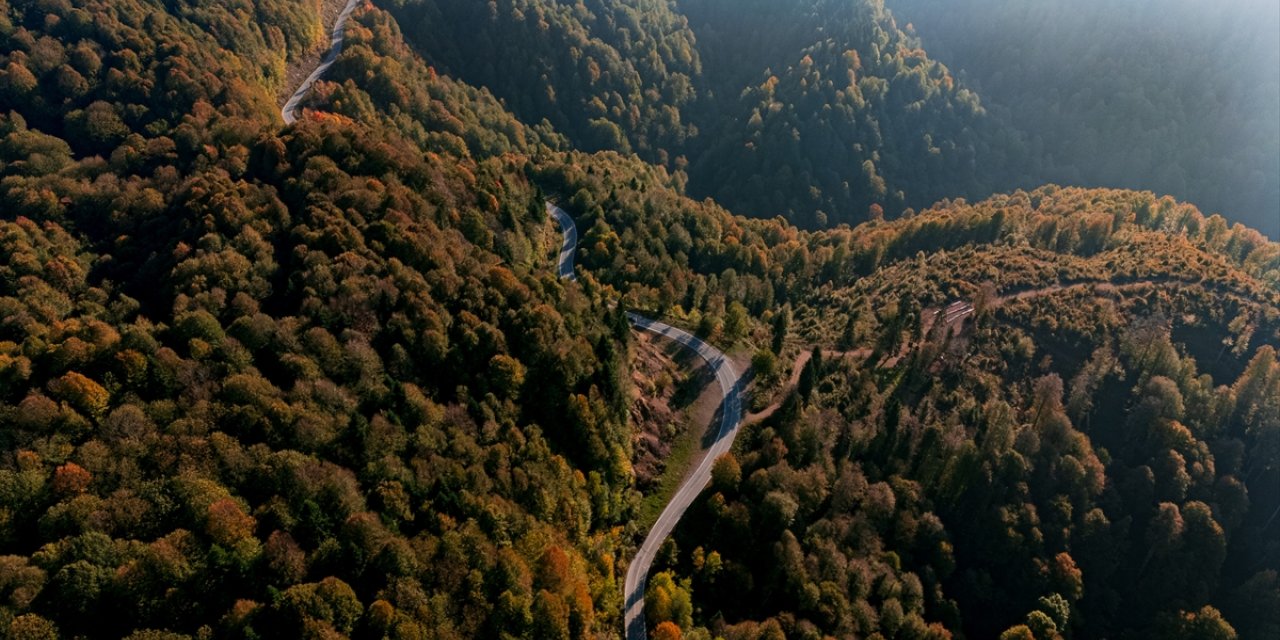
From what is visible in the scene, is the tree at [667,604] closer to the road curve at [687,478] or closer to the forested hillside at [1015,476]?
the forested hillside at [1015,476]

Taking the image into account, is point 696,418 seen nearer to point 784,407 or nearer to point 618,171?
point 784,407

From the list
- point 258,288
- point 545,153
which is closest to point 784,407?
point 258,288

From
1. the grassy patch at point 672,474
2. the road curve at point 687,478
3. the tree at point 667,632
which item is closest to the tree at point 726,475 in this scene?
the road curve at point 687,478

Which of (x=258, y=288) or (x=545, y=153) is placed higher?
(x=545, y=153)

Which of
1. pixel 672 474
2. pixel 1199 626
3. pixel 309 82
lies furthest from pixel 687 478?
pixel 309 82

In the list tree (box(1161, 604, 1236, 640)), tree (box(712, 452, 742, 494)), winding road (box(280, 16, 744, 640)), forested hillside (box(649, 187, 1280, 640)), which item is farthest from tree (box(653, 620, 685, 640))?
tree (box(1161, 604, 1236, 640))
